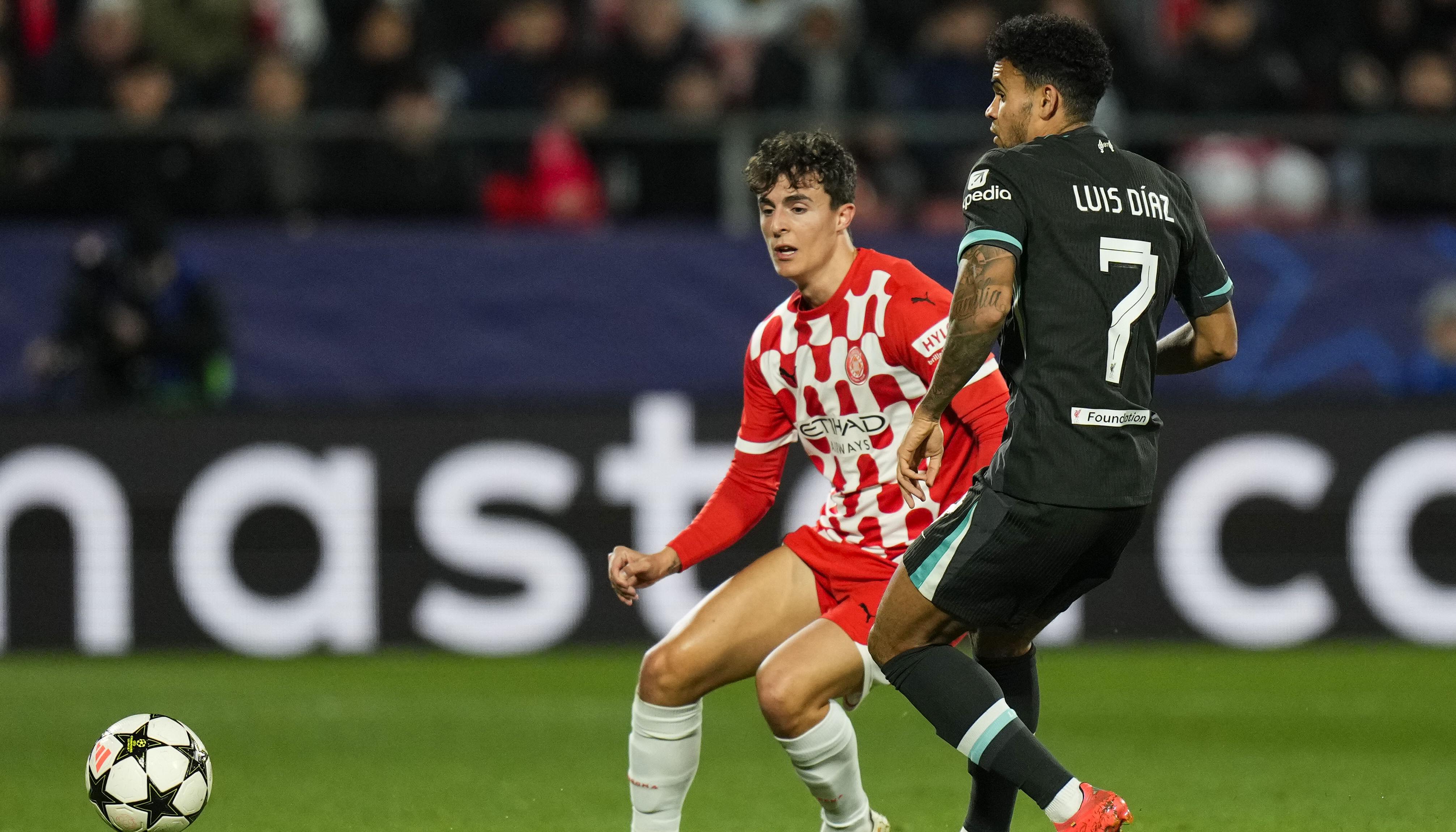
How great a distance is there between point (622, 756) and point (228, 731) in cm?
168

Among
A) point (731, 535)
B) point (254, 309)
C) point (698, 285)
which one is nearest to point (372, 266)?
point (254, 309)

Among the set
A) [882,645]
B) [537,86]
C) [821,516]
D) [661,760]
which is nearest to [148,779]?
[661,760]

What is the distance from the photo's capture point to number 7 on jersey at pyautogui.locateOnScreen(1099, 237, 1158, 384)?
4551 mm

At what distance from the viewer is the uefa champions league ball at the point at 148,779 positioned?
18.1ft

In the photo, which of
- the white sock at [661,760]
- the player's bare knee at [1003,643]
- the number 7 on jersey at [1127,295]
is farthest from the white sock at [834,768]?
the number 7 on jersey at [1127,295]

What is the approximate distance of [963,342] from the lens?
441cm

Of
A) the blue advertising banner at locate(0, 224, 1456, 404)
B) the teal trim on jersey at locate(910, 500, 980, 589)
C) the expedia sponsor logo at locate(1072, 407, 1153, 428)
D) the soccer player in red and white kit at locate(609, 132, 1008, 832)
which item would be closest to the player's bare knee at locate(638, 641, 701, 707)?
the soccer player in red and white kit at locate(609, 132, 1008, 832)

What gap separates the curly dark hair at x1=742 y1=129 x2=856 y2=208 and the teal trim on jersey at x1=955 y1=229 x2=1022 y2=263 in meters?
0.86

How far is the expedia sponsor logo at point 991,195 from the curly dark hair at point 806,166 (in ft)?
2.68

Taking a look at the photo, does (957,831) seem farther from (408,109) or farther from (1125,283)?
(408,109)

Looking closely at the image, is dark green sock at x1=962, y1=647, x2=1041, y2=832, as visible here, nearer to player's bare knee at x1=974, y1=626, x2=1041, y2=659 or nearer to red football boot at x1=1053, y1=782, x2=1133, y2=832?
player's bare knee at x1=974, y1=626, x2=1041, y2=659

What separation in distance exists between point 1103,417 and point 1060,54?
81cm

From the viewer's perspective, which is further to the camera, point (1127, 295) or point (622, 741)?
point (622, 741)

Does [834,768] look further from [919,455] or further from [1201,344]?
[1201,344]
